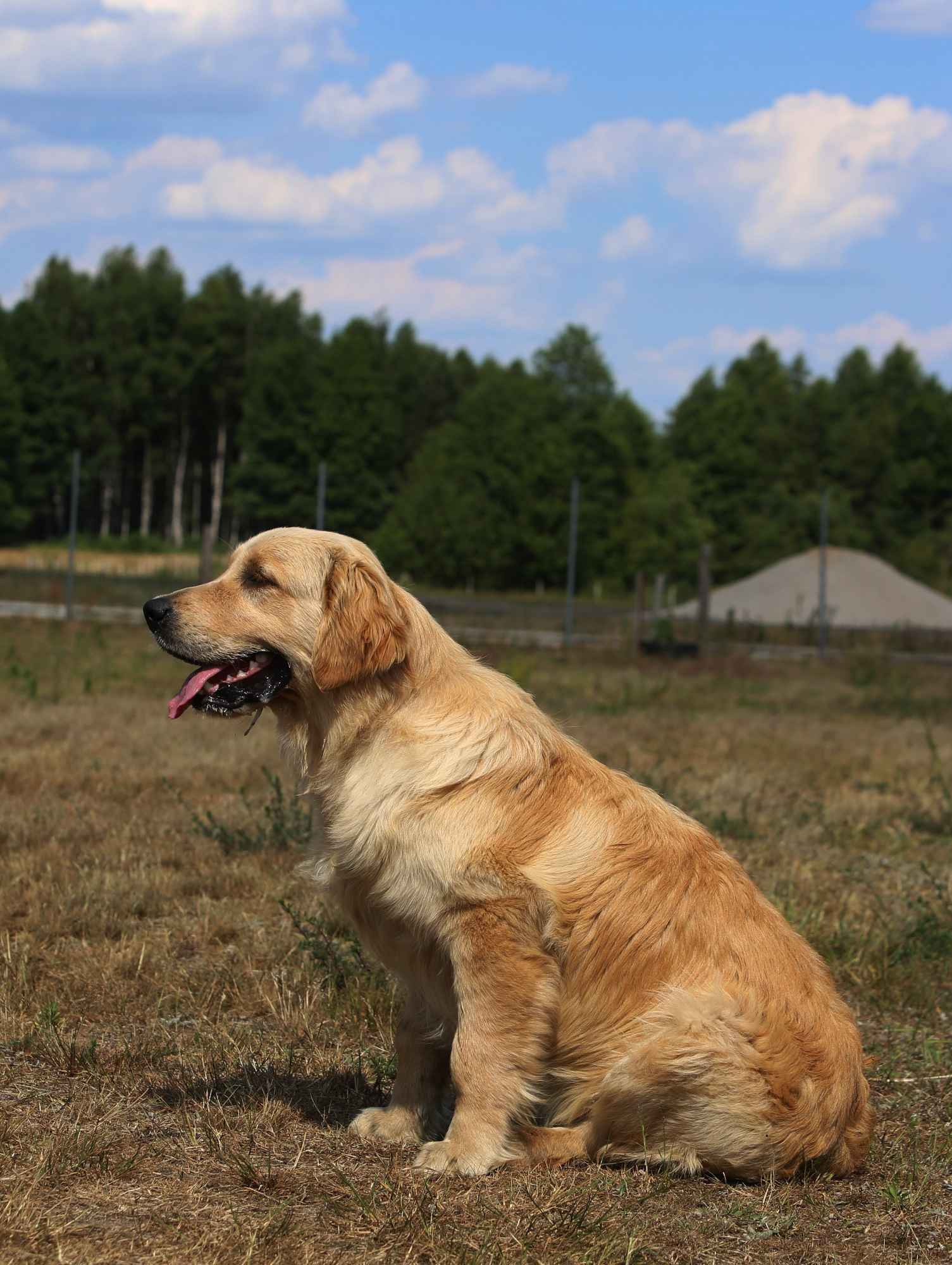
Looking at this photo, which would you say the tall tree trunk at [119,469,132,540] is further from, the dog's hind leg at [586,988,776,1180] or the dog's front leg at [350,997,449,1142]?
the dog's hind leg at [586,988,776,1180]

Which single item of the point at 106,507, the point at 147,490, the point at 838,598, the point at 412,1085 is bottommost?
the point at 412,1085

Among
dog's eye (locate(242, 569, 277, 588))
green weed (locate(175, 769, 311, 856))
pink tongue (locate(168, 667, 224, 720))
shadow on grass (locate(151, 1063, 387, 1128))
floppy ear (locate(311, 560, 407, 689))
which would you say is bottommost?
shadow on grass (locate(151, 1063, 387, 1128))

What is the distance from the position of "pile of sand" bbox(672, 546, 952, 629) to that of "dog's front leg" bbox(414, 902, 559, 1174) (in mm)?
27076

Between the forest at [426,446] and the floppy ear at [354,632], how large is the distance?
149ft

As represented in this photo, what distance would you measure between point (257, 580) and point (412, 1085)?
1.59 meters

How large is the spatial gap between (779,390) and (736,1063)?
72.2 m

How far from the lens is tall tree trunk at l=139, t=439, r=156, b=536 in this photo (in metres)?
67.8

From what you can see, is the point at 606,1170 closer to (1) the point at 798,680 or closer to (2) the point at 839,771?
(2) the point at 839,771

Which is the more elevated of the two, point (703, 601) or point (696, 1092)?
point (703, 601)

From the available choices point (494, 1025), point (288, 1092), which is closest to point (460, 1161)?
point (494, 1025)

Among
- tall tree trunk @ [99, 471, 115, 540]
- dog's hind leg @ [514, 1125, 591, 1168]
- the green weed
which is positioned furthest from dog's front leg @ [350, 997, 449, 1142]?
tall tree trunk @ [99, 471, 115, 540]

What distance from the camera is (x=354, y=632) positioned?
3.88m

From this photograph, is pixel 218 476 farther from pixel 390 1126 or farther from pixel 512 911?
pixel 512 911

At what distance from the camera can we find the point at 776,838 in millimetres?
8039
